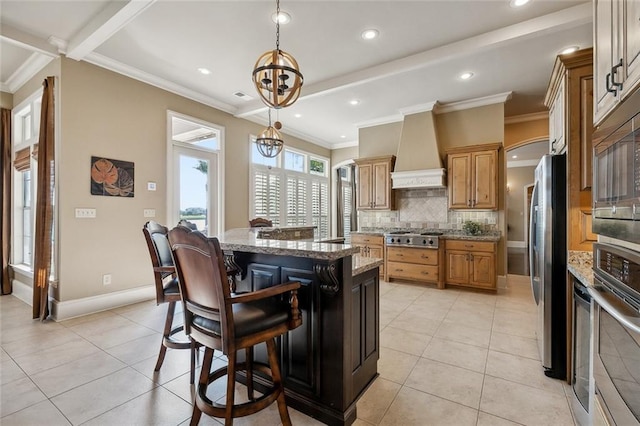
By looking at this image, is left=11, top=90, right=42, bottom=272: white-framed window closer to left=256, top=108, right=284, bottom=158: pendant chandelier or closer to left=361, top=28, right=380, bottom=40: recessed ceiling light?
left=256, top=108, right=284, bottom=158: pendant chandelier

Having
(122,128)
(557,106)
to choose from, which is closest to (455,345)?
(557,106)

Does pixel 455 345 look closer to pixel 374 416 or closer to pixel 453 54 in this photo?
pixel 374 416

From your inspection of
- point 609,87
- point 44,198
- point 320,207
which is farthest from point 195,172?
point 609,87

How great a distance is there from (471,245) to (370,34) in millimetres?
3407

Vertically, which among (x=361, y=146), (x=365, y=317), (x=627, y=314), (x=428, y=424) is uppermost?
(x=361, y=146)

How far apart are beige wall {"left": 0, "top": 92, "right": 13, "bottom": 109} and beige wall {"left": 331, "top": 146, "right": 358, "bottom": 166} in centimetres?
647

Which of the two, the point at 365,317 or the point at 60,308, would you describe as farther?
the point at 60,308

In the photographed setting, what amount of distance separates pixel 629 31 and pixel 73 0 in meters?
4.14

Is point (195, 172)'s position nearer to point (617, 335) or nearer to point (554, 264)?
point (554, 264)

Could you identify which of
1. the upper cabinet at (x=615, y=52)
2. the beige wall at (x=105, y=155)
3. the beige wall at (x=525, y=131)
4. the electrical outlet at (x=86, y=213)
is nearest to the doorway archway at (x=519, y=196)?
the beige wall at (x=525, y=131)

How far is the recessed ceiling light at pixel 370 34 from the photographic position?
3118 mm

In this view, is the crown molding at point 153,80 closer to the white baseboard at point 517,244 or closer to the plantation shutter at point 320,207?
the plantation shutter at point 320,207

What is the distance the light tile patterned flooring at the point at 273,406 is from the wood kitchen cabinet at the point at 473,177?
6.08 feet

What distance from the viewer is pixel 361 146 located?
→ 20.8 ft
